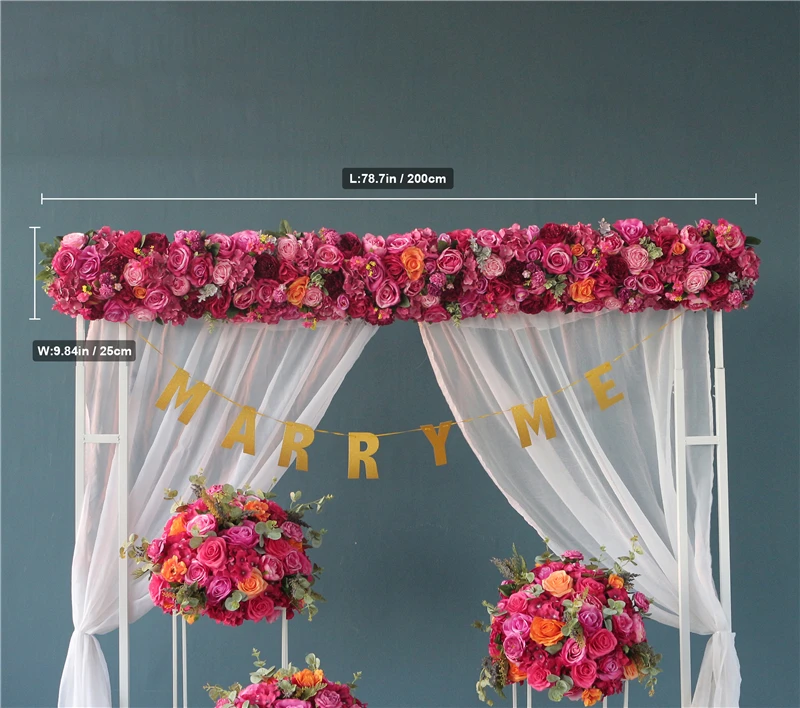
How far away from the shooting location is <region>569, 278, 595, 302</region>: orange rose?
8.79ft

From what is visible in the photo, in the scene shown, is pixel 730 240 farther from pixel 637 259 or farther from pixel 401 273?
pixel 401 273

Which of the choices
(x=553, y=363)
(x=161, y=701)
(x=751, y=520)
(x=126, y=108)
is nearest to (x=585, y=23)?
(x=553, y=363)

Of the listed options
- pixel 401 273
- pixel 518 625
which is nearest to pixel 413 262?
pixel 401 273

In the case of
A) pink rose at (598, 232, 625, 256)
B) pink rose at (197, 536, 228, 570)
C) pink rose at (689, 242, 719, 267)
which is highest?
pink rose at (598, 232, 625, 256)

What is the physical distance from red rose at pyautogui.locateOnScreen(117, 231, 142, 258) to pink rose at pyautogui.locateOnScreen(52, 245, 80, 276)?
0.13 m

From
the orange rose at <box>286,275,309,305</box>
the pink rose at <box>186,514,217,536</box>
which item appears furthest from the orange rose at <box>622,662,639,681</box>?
the orange rose at <box>286,275,309,305</box>

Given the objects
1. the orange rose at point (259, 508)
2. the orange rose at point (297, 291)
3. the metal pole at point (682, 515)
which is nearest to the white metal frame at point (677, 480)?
the metal pole at point (682, 515)

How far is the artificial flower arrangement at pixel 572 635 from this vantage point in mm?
2350

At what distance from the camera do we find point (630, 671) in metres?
2.41

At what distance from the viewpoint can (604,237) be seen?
2.72 m

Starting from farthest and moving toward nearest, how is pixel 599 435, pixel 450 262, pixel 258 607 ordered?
pixel 599 435 < pixel 450 262 < pixel 258 607

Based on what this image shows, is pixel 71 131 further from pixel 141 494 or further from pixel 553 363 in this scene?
pixel 553 363

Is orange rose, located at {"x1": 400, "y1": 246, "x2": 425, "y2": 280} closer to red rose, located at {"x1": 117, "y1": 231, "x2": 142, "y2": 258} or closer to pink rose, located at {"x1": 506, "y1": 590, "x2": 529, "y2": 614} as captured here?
red rose, located at {"x1": 117, "y1": 231, "x2": 142, "y2": 258}

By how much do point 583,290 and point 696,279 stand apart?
0.36 m
